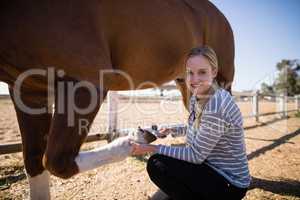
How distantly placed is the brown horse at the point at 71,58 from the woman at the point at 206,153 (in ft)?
1.25

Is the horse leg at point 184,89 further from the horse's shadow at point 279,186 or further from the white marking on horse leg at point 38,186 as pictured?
the white marking on horse leg at point 38,186

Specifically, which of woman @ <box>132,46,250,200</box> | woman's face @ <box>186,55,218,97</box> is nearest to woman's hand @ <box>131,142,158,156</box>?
woman @ <box>132,46,250,200</box>

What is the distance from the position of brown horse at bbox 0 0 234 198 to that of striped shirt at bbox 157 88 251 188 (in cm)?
56

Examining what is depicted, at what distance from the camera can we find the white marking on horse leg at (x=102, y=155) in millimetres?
1278

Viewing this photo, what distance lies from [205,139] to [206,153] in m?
0.08

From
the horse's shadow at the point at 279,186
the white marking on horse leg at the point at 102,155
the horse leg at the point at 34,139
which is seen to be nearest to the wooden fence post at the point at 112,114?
the horse's shadow at the point at 279,186

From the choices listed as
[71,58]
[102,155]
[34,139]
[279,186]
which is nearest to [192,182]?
[102,155]

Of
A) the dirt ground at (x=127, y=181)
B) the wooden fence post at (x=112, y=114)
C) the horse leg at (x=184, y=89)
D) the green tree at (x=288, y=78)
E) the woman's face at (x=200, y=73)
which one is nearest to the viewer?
the woman's face at (x=200, y=73)

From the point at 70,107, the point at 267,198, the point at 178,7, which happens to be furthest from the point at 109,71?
the point at 267,198

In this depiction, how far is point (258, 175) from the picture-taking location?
319cm

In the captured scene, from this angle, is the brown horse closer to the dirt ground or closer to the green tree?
the dirt ground

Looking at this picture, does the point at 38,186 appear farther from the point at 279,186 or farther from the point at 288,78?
the point at 288,78

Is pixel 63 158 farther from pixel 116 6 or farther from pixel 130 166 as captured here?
pixel 130 166

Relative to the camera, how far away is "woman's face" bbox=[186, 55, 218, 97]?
1.59 metres
